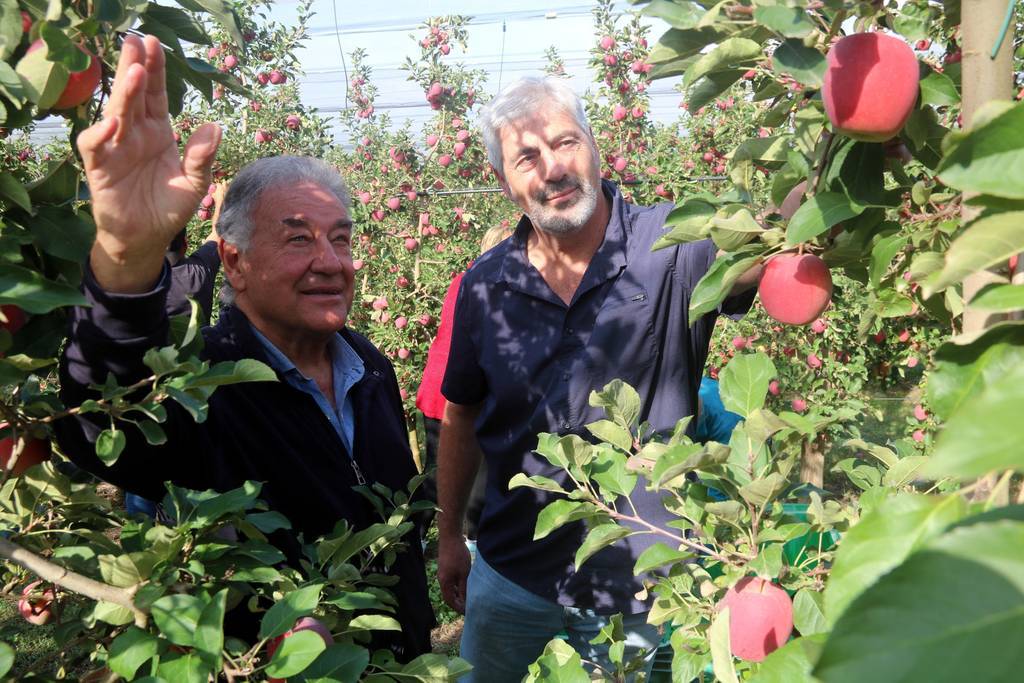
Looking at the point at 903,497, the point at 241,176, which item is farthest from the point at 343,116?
the point at 903,497

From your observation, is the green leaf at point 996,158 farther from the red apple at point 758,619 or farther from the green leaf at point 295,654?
the green leaf at point 295,654

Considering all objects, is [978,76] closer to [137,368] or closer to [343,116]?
[137,368]

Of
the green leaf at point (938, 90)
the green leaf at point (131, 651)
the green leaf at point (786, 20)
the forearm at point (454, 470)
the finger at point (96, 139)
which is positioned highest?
the green leaf at point (786, 20)

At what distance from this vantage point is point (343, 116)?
931 centimetres

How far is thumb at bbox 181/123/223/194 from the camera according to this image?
1.06 m

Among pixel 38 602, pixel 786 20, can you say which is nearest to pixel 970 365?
pixel 786 20

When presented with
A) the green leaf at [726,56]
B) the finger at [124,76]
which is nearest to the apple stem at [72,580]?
the finger at [124,76]

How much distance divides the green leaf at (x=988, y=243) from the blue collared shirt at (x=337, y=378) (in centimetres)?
138

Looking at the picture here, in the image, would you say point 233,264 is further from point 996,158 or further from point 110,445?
point 996,158

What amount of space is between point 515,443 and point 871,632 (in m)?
1.86

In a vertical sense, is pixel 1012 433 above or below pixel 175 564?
above

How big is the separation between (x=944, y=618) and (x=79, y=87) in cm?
98

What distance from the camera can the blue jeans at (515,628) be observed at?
82.3 inches

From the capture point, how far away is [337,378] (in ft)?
6.26
